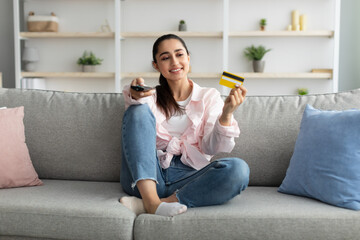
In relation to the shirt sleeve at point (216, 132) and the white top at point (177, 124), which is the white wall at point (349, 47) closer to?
the shirt sleeve at point (216, 132)

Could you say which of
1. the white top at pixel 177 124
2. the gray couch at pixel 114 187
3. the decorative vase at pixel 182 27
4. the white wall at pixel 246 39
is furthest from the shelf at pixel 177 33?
the white top at pixel 177 124

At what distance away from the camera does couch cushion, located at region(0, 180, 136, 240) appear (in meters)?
1.61

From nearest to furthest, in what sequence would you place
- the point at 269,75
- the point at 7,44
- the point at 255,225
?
1. the point at 255,225
2. the point at 269,75
3. the point at 7,44

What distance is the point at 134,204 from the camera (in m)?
1.75

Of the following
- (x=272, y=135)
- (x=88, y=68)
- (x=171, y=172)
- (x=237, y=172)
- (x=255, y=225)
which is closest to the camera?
(x=255, y=225)

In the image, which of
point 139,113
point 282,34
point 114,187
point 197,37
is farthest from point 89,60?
point 139,113

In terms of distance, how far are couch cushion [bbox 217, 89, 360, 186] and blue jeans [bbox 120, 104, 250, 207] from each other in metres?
0.31

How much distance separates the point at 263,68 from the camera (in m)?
4.92

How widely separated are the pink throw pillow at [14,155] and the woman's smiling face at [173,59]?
733mm

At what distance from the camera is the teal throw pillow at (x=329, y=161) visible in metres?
1.70

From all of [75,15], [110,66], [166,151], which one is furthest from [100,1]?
[166,151]

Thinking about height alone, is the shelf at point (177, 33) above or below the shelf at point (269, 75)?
above

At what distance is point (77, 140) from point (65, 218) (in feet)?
1.98

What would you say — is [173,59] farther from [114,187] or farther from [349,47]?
[349,47]
